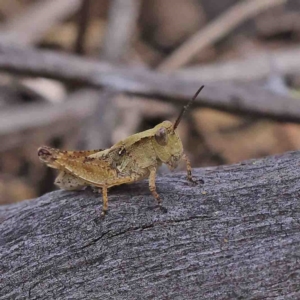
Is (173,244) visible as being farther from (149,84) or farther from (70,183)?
(149,84)

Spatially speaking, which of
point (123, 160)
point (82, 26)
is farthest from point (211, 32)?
point (123, 160)

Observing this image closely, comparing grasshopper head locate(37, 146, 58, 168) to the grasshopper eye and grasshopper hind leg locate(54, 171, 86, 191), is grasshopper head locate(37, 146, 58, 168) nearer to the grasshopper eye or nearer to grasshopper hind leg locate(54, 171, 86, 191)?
grasshopper hind leg locate(54, 171, 86, 191)

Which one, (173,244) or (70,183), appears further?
(70,183)

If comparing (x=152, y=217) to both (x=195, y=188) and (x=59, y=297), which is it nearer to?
(x=195, y=188)

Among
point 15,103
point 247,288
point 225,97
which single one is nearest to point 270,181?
point 247,288

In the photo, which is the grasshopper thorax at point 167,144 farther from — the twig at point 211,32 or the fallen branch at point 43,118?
the twig at point 211,32

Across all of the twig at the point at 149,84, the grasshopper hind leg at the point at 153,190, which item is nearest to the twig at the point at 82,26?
the twig at the point at 149,84
